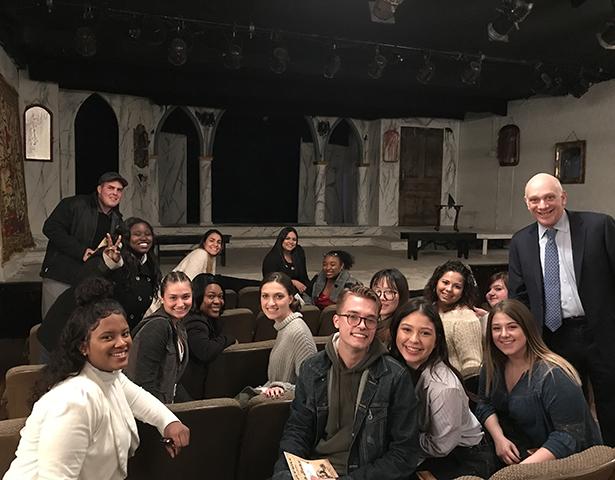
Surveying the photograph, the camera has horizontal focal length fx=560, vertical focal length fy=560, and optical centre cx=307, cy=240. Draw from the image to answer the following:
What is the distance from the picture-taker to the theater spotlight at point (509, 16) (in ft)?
16.2

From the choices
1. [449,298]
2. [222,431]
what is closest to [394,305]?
[449,298]

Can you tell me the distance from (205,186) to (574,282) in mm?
8842

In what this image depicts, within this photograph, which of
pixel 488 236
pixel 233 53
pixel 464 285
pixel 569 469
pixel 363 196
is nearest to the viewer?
pixel 569 469

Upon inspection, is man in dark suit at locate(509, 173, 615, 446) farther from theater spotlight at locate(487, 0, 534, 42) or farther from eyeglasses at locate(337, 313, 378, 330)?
theater spotlight at locate(487, 0, 534, 42)

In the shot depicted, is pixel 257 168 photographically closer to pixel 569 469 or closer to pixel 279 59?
pixel 279 59

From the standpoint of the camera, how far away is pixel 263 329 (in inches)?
148

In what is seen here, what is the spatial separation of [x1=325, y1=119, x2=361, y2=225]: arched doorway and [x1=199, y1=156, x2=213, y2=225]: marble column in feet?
9.30

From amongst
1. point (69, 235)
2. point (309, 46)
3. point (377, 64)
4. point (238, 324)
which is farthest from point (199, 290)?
point (309, 46)

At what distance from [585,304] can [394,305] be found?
0.91 meters

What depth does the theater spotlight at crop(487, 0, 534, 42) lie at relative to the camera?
493cm

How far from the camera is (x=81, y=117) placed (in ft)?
29.5

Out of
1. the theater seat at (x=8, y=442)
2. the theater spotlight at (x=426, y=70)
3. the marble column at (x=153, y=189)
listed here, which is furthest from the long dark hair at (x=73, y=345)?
the marble column at (x=153, y=189)

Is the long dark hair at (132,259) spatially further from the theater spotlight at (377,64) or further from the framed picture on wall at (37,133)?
the framed picture on wall at (37,133)

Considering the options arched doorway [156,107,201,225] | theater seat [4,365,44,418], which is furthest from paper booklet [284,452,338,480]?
arched doorway [156,107,201,225]
